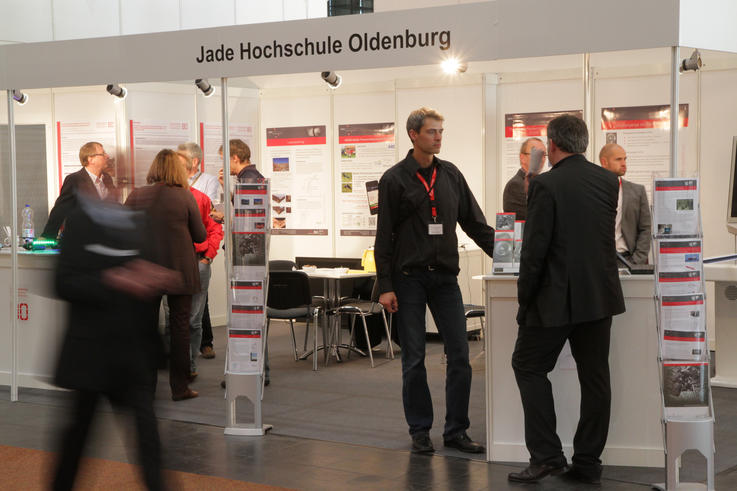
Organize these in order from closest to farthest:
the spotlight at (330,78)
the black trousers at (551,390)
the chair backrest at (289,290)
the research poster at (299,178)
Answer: the black trousers at (551,390), the spotlight at (330,78), the chair backrest at (289,290), the research poster at (299,178)

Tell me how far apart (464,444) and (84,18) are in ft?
23.4

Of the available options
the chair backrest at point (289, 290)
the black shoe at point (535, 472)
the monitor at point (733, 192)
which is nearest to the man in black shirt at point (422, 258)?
the black shoe at point (535, 472)

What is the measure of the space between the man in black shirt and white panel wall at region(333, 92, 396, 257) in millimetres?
4803

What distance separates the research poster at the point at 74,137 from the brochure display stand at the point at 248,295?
4.56 m

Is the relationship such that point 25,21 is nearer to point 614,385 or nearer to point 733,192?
point 733,192

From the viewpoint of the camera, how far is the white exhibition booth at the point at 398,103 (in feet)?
15.8

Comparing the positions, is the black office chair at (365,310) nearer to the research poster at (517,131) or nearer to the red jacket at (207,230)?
the red jacket at (207,230)

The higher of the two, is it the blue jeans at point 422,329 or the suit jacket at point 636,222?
the suit jacket at point 636,222

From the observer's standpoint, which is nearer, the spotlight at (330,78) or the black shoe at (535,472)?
the black shoe at (535,472)

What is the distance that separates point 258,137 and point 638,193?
5257 millimetres

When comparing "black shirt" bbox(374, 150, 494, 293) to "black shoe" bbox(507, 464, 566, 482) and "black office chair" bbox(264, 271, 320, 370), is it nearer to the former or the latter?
"black shoe" bbox(507, 464, 566, 482)

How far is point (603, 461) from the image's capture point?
4906 mm

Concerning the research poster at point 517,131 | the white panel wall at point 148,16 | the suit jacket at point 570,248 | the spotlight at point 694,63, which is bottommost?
the suit jacket at point 570,248

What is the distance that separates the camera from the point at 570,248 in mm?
4375
